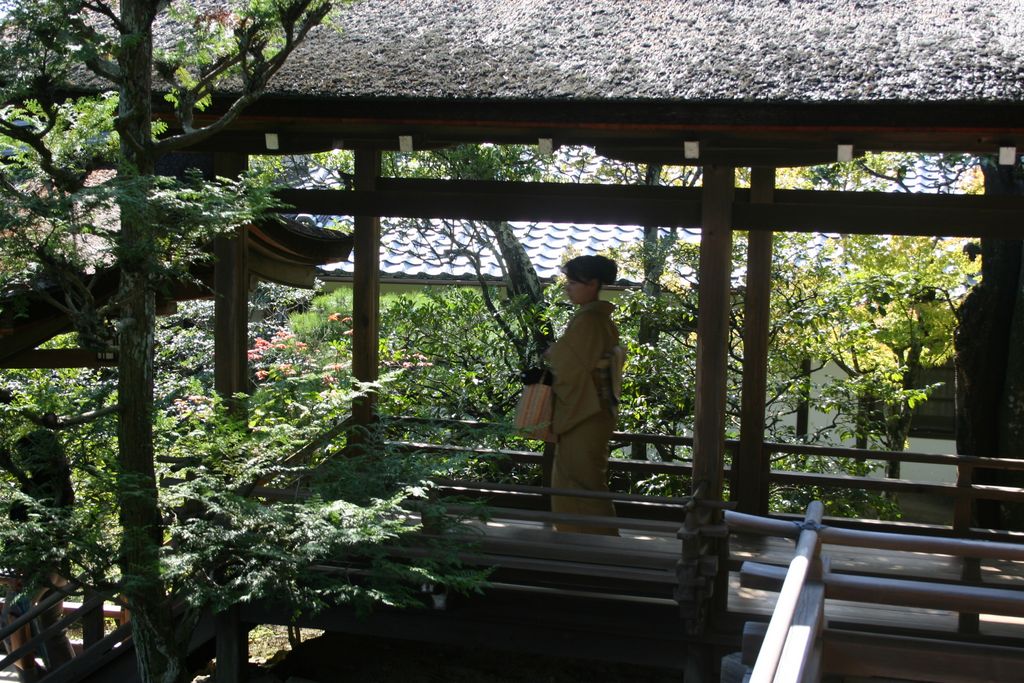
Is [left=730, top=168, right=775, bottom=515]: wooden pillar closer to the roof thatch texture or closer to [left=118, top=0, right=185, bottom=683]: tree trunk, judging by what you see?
the roof thatch texture

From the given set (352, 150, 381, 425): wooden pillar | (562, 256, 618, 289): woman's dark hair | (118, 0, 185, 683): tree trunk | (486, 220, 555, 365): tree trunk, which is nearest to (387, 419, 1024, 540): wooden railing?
(352, 150, 381, 425): wooden pillar

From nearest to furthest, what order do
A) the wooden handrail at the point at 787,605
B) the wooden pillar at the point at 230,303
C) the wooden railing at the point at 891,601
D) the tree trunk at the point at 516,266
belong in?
the wooden handrail at the point at 787,605 < the wooden railing at the point at 891,601 < the wooden pillar at the point at 230,303 < the tree trunk at the point at 516,266

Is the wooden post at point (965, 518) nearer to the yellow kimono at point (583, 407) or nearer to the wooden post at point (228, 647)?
the yellow kimono at point (583, 407)

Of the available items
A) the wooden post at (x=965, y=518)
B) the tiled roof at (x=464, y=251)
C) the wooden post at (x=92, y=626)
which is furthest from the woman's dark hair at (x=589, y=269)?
→ the tiled roof at (x=464, y=251)

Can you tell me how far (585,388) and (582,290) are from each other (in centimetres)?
59

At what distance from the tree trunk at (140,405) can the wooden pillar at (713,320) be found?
2.89 metres

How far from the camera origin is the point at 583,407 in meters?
6.25

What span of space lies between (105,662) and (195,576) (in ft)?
4.64

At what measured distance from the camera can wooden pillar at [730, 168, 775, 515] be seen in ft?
23.1

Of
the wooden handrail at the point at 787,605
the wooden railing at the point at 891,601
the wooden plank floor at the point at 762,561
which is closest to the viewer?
the wooden handrail at the point at 787,605

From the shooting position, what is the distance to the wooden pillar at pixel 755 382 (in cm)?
705

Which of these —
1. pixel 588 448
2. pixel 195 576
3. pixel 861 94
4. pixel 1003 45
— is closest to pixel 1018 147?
pixel 1003 45

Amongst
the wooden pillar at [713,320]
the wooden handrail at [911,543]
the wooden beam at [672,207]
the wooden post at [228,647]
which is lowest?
the wooden post at [228,647]

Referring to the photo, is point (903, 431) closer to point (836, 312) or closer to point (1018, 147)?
point (836, 312)
